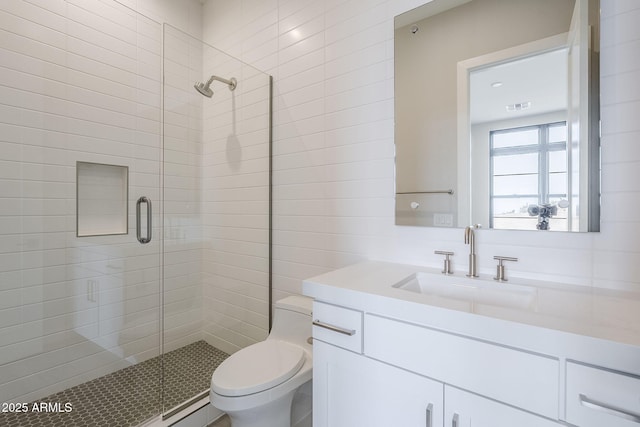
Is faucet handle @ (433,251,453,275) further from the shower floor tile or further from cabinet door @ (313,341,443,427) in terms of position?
the shower floor tile

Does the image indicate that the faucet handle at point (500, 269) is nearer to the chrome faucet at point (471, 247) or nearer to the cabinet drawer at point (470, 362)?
the chrome faucet at point (471, 247)

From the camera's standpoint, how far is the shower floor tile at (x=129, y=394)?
1460 mm

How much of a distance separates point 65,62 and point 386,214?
2.01 meters

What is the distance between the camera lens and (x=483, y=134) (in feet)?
3.95

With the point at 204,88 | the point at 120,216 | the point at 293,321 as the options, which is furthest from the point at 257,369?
the point at 204,88

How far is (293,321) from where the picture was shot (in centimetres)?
154

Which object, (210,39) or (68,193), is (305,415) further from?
(210,39)

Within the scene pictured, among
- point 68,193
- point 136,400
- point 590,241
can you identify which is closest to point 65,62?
point 68,193

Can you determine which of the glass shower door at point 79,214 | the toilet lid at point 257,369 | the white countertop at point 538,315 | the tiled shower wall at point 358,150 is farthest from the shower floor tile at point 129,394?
the white countertop at point 538,315

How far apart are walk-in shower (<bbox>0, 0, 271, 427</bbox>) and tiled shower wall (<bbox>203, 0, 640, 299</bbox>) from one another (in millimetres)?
226

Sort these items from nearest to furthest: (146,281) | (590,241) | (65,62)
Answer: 1. (590,241)
2. (65,62)
3. (146,281)

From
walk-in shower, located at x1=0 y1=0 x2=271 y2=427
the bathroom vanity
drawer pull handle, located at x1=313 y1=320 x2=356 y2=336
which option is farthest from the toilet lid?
walk-in shower, located at x1=0 y1=0 x2=271 y2=427

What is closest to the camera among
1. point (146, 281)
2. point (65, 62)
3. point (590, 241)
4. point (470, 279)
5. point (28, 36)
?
point (590, 241)

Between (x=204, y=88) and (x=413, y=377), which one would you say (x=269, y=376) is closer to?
(x=413, y=377)
